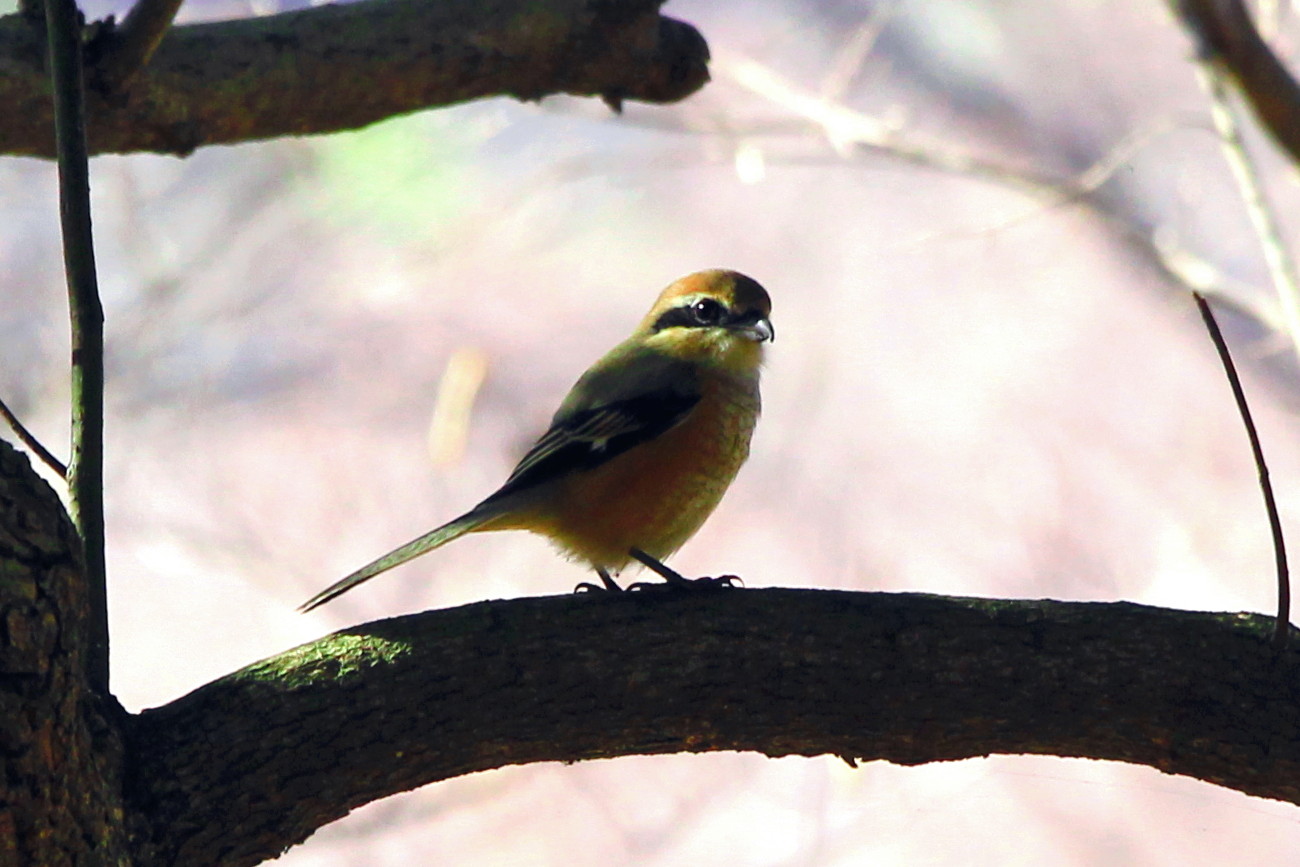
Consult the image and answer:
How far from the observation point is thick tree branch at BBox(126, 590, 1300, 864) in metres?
2.89

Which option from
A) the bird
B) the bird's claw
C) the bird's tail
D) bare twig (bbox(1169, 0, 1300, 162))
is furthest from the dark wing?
bare twig (bbox(1169, 0, 1300, 162))

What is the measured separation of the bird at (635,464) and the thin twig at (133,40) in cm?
156

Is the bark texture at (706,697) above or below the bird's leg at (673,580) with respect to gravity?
above

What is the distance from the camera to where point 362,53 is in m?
4.51

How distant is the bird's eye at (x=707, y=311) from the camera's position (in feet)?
16.8

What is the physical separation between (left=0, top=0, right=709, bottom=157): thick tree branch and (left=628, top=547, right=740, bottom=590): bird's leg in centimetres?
164

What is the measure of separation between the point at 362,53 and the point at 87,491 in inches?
80.8

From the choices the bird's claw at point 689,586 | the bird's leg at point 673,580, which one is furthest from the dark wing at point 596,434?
the bird's claw at point 689,586

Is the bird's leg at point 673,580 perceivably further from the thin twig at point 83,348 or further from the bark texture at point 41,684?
the bark texture at point 41,684

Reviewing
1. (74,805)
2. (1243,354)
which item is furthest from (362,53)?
(1243,354)

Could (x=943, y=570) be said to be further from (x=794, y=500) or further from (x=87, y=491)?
(x=87, y=491)

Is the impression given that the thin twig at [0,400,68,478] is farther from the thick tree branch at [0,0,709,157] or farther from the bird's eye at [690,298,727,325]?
the bird's eye at [690,298,727,325]

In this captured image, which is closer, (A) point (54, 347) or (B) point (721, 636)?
(B) point (721, 636)

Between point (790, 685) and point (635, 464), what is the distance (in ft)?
5.19
